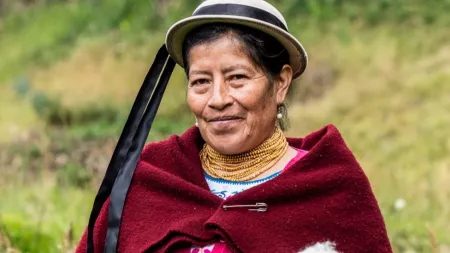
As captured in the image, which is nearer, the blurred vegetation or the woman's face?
the woman's face

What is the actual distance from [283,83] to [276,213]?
44 cm

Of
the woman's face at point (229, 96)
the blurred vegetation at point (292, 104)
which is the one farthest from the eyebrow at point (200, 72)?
the blurred vegetation at point (292, 104)

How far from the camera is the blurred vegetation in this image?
5.71 meters

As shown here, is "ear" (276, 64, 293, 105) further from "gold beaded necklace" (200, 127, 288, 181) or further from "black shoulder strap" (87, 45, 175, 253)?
"black shoulder strap" (87, 45, 175, 253)

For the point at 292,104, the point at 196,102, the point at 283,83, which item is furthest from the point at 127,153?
the point at 292,104

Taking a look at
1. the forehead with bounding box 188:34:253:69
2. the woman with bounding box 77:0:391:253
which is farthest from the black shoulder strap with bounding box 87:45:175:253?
the forehead with bounding box 188:34:253:69

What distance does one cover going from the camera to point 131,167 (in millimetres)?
2578

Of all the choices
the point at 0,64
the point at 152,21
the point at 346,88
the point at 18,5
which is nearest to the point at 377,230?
the point at 346,88

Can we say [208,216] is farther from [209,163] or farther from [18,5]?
[18,5]

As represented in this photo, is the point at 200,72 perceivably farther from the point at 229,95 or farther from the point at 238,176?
the point at 238,176

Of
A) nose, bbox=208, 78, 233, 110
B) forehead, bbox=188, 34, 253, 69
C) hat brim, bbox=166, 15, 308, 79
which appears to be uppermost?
hat brim, bbox=166, 15, 308, 79

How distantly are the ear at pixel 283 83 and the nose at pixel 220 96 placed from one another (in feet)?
0.71

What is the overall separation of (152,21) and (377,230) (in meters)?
11.2

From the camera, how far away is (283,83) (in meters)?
2.54
